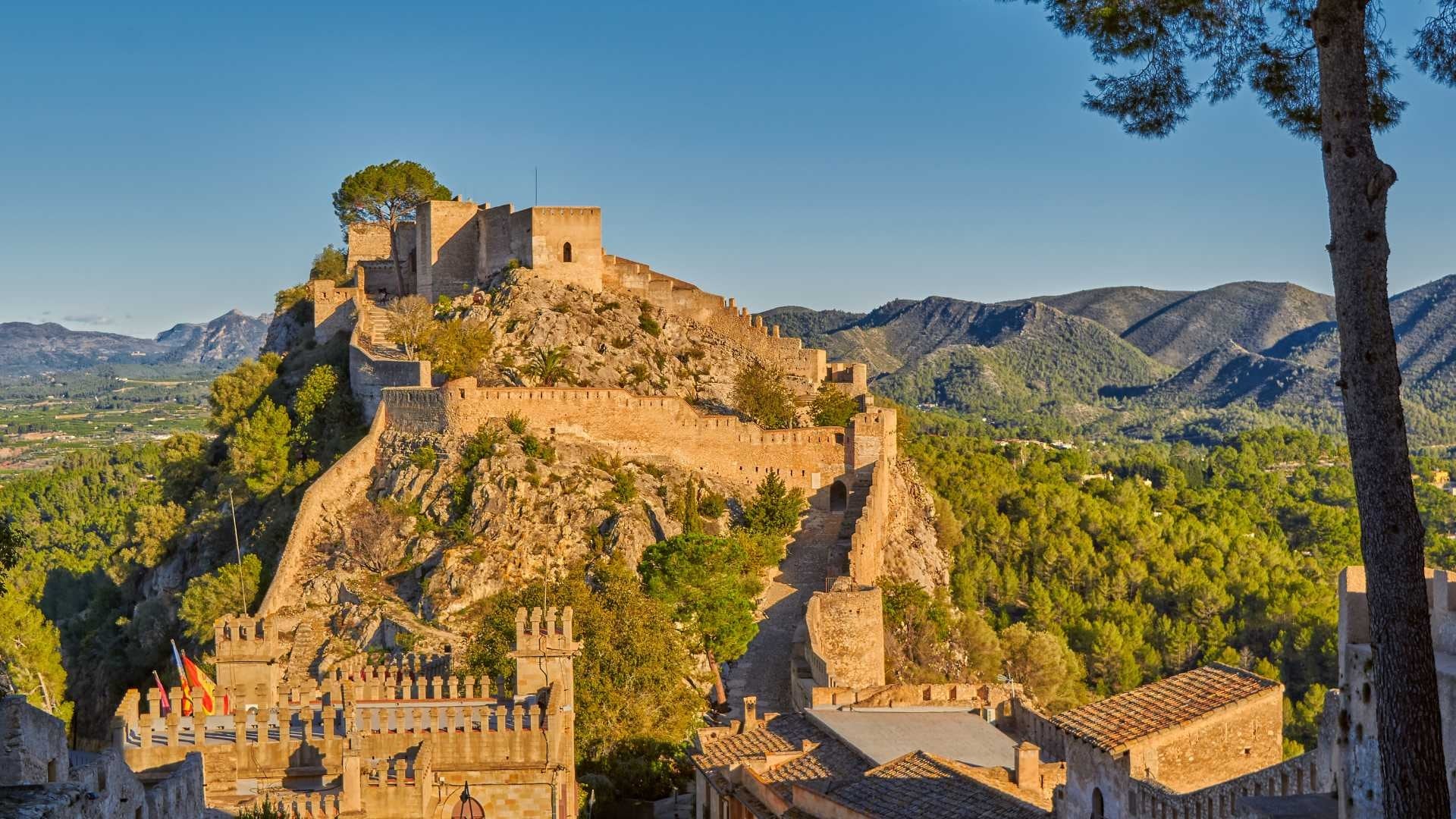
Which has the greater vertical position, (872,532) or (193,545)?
(872,532)

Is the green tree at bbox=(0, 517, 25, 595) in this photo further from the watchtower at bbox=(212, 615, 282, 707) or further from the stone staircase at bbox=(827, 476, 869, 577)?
the stone staircase at bbox=(827, 476, 869, 577)

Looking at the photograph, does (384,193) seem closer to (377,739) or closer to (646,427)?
(646,427)

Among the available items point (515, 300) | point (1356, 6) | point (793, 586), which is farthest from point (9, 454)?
point (1356, 6)

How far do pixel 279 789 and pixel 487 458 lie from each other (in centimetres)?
2206

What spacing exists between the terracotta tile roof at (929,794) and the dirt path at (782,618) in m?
12.0

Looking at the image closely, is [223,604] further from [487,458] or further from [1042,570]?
[1042,570]

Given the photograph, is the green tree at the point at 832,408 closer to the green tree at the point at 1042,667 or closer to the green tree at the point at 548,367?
the green tree at the point at 548,367

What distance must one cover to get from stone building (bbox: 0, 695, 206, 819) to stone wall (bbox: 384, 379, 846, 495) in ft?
94.9

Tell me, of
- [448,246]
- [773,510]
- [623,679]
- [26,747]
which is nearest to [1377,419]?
[26,747]

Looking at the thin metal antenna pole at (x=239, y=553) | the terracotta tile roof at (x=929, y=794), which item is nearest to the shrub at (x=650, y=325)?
the thin metal antenna pole at (x=239, y=553)

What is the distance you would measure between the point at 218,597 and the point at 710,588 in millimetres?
12603

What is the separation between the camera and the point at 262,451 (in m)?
44.0

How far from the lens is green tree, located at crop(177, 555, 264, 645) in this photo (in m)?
36.2

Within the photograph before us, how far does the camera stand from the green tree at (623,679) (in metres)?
26.0
